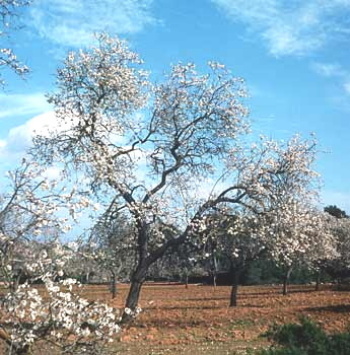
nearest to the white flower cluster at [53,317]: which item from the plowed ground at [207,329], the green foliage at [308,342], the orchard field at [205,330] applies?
the green foliage at [308,342]

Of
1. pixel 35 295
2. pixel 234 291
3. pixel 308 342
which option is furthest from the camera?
pixel 234 291

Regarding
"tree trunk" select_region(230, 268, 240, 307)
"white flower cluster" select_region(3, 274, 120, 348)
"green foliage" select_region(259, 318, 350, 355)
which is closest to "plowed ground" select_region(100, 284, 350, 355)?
"green foliage" select_region(259, 318, 350, 355)

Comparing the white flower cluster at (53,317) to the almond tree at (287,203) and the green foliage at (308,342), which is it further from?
the almond tree at (287,203)

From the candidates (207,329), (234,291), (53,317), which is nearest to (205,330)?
(207,329)

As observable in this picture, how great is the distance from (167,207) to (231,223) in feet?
9.06

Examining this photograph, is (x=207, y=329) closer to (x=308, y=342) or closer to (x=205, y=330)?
(x=205, y=330)

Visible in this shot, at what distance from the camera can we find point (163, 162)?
21.7m

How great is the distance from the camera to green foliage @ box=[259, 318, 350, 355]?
9.93 meters

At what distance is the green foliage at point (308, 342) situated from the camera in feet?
32.6

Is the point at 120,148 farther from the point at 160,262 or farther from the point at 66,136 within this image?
the point at 160,262

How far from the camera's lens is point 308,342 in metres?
11.6

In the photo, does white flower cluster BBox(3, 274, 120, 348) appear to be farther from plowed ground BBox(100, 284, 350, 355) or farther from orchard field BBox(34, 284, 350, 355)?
orchard field BBox(34, 284, 350, 355)

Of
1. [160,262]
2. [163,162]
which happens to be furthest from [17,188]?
[160,262]

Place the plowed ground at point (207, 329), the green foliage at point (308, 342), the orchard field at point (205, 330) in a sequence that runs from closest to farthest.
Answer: the green foliage at point (308, 342) → the orchard field at point (205, 330) → the plowed ground at point (207, 329)
